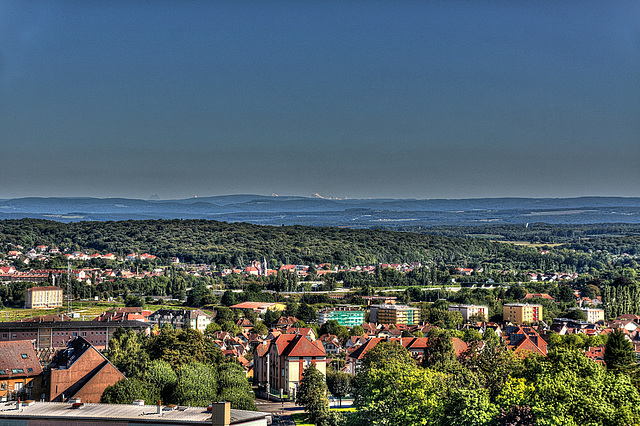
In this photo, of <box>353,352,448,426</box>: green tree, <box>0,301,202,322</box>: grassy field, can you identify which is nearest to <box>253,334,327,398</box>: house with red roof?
<box>353,352,448,426</box>: green tree

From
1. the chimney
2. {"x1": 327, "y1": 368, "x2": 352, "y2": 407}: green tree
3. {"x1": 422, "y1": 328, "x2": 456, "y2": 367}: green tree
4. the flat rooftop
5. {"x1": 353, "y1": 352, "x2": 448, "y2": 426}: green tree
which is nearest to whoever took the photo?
the chimney

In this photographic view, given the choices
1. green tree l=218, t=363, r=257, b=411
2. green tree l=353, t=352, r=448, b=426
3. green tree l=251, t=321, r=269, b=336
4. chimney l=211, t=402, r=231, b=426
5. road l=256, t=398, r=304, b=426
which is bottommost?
green tree l=251, t=321, r=269, b=336

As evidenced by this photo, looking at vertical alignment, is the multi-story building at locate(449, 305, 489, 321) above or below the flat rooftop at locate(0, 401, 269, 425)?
below

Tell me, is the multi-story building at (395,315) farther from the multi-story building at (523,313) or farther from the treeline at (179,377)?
the treeline at (179,377)

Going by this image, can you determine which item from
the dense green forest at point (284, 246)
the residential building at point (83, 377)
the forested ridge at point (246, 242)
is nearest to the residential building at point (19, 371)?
the residential building at point (83, 377)

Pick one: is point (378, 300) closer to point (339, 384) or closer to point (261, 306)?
point (261, 306)

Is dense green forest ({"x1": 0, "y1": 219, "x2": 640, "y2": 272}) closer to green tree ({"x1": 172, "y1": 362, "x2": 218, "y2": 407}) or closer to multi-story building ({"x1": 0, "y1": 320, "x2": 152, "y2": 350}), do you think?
multi-story building ({"x1": 0, "y1": 320, "x2": 152, "y2": 350})

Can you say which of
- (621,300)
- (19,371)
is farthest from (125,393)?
(621,300)
